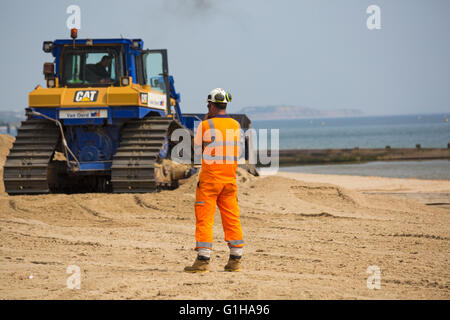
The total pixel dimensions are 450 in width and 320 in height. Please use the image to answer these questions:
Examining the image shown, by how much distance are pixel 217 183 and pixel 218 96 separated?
3.19ft

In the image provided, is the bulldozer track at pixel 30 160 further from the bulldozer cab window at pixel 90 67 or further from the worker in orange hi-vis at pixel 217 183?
the worker in orange hi-vis at pixel 217 183

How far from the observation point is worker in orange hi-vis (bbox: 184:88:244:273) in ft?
22.0

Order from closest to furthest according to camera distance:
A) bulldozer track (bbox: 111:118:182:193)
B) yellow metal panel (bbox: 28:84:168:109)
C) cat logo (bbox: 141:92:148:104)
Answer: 1. bulldozer track (bbox: 111:118:182:193)
2. yellow metal panel (bbox: 28:84:168:109)
3. cat logo (bbox: 141:92:148:104)

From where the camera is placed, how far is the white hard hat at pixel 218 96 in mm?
6961

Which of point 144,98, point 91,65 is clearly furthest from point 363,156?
point 91,65

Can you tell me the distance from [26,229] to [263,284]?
5.17 m

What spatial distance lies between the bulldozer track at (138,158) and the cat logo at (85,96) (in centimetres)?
91

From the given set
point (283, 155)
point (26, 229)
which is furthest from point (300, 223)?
point (283, 155)

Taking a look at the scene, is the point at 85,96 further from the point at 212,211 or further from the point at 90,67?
the point at 212,211

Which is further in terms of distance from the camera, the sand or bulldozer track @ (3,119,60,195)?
bulldozer track @ (3,119,60,195)

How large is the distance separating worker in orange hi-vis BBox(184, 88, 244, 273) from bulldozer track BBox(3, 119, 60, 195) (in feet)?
20.6

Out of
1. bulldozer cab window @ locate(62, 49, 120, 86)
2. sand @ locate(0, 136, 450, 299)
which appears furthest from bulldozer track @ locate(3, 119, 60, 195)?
bulldozer cab window @ locate(62, 49, 120, 86)

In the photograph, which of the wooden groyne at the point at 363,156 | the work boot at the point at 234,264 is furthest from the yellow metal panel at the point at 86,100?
the wooden groyne at the point at 363,156

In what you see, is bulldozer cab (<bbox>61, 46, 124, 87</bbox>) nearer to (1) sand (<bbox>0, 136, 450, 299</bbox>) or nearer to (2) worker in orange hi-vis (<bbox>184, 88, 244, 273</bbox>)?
(1) sand (<bbox>0, 136, 450, 299</bbox>)
